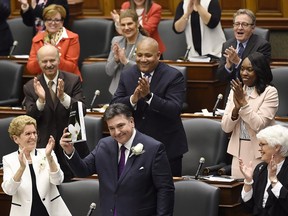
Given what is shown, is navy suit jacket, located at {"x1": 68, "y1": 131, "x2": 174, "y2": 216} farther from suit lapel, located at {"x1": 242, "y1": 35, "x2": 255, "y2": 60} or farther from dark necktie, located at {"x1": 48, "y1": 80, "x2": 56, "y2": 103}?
suit lapel, located at {"x1": 242, "y1": 35, "x2": 255, "y2": 60}

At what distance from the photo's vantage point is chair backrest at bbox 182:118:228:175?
21.1 feet

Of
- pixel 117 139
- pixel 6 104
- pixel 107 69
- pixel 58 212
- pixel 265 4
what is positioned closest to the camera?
pixel 117 139

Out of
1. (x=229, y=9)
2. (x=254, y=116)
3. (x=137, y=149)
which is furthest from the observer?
(x=229, y=9)

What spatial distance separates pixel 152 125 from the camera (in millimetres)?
5898

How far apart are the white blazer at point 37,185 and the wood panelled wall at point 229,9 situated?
3.32 m

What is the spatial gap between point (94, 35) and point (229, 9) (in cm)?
116

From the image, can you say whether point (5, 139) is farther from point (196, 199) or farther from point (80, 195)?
point (196, 199)

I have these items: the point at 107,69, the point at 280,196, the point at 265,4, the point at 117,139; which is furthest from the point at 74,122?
the point at 265,4

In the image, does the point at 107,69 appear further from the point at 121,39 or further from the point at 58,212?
the point at 58,212

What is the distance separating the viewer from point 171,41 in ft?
27.6

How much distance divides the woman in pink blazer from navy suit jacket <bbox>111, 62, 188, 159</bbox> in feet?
0.94

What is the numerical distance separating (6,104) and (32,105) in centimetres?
166

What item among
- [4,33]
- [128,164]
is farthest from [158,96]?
[4,33]

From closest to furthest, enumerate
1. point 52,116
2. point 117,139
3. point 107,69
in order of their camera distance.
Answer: point 117,139, point 52,116, point 107,69
